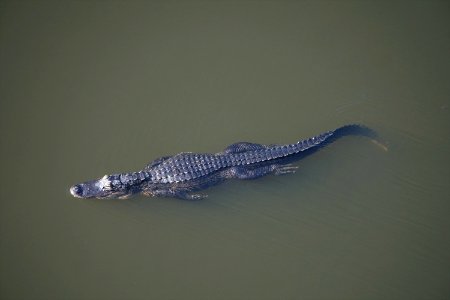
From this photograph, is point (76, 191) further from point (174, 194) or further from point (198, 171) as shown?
point (198, 171)

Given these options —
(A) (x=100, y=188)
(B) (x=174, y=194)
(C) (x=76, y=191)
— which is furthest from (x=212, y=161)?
(C) (x=76, y=191)

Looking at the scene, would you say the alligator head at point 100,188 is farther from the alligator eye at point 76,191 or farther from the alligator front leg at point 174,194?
the alligator front leg at point 174,194

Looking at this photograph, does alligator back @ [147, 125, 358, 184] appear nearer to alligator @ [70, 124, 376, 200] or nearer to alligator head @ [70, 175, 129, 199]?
alligator @ [70, 124, 376, 200]

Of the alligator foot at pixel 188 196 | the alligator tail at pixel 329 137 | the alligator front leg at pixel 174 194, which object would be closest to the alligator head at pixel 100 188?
the alligator front leg at pixel 174 194

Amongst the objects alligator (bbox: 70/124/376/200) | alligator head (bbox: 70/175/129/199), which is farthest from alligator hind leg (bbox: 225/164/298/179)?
alligator head (bbox: 70/175/129/199)

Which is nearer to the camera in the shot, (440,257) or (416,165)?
(440,257)

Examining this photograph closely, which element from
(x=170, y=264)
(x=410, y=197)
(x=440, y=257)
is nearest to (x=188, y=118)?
(x=170, y=264)

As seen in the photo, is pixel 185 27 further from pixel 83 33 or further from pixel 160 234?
pixel 160 234
